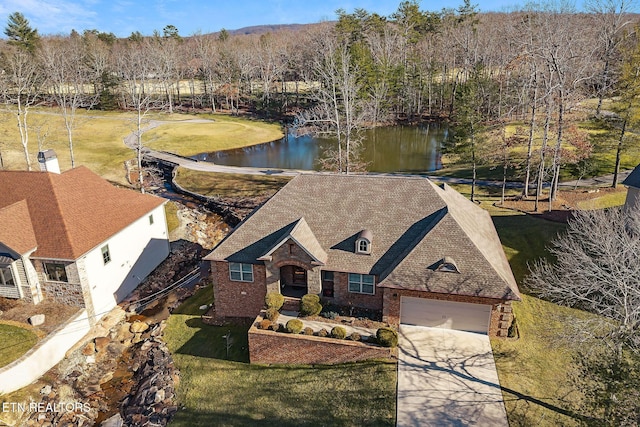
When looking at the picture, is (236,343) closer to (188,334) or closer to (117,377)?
(188,334)

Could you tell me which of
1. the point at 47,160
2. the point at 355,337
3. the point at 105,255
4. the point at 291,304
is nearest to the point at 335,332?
the point at 355,337

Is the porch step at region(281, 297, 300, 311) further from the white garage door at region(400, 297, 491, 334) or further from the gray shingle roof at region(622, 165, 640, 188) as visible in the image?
the gray shingle roof at region(622, 165, 640, 188)

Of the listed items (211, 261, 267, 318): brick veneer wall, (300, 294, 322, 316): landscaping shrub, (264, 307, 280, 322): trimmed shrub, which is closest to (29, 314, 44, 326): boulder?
(211, 261, 267, 318): brick veneer wall

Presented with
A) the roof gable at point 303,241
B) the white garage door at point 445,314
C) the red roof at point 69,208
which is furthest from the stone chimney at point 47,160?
the white garage door at point 445,314

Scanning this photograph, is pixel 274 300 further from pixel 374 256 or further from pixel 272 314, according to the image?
pixel 374 256

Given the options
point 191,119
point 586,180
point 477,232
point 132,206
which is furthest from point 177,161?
point 586,180

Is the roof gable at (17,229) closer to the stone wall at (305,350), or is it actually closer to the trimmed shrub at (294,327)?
the stone wall at (305,350)
